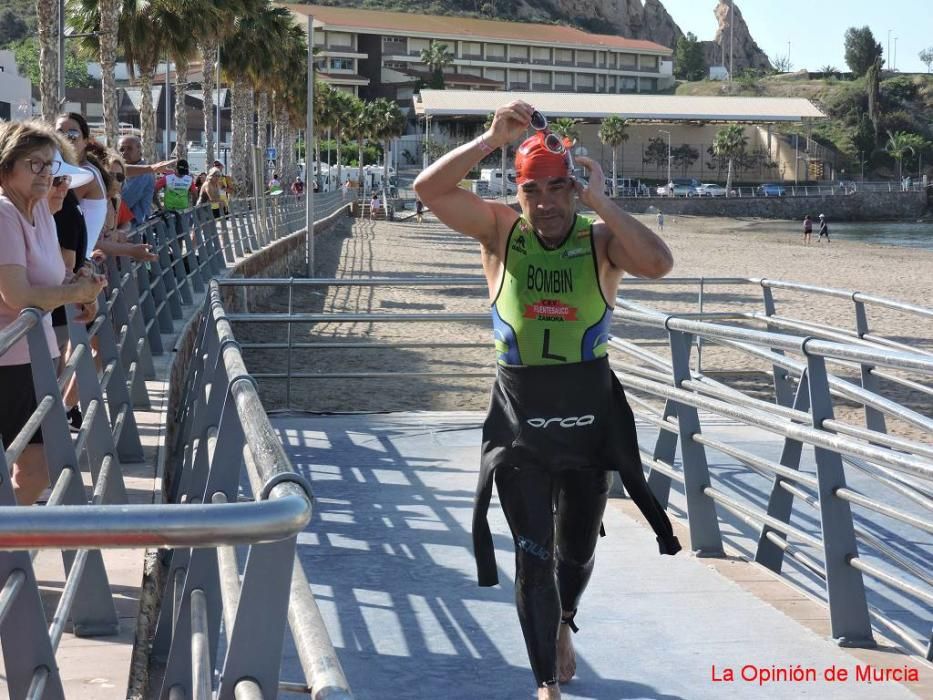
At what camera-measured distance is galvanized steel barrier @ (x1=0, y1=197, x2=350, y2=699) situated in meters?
1.73

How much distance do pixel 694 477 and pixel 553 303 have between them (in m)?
2.68

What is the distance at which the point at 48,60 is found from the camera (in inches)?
1019

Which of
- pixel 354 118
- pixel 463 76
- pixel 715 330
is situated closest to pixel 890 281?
pixel 715 330

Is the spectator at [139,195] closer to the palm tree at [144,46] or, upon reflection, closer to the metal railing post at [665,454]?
the metal railing post at [665,454]

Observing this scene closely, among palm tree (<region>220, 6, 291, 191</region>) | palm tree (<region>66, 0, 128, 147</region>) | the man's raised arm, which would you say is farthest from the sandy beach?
palm tree (<region>66, 0, 128, 147</region>)

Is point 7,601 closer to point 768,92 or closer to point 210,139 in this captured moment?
point 210,139

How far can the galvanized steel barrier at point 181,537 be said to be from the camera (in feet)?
5.69

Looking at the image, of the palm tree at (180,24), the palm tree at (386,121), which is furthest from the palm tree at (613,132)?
the palm tree at (180,24)

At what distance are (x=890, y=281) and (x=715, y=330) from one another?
37.3 m

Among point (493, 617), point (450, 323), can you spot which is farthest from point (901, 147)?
point (493, 617)

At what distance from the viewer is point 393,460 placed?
8992 mm

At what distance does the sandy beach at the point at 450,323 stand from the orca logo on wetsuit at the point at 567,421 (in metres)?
5.74

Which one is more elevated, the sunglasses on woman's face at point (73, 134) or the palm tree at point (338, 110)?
the palm tree at point (338, 110)

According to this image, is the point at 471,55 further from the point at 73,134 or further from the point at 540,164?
the point at 540,164
